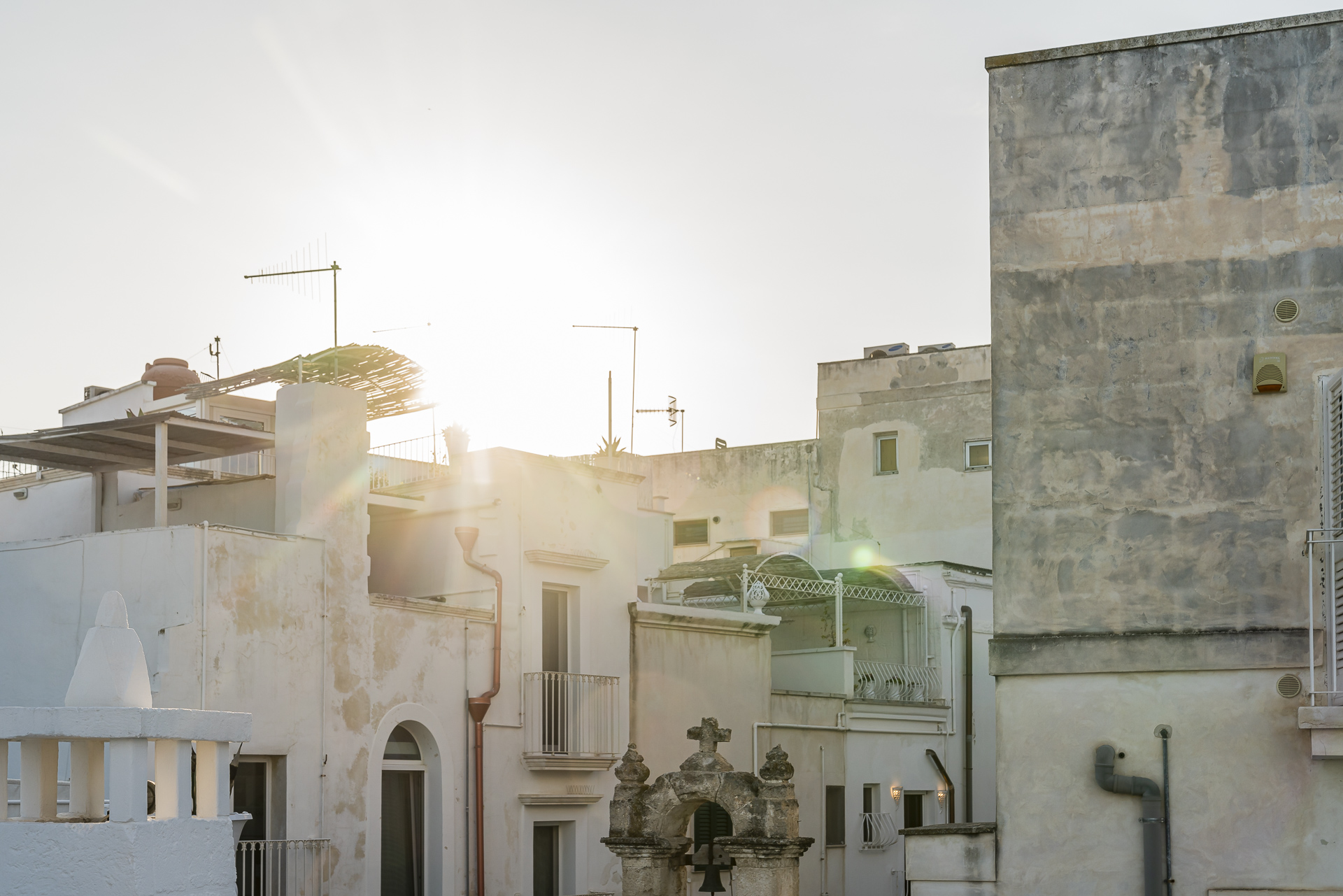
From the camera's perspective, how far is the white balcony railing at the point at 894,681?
30.0 metres

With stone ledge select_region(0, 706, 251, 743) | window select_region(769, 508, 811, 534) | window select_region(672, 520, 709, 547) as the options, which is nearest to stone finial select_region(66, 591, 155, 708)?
stone ledge select_region(0, 706, 251, 743)

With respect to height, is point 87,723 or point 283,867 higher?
point 87,723

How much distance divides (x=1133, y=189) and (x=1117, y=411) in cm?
218

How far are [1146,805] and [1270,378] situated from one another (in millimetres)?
4100

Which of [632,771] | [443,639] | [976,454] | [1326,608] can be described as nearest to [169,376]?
[443,639]

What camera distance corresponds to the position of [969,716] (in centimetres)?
3130

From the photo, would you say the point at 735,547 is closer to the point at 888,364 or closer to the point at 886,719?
Answer: the point at 888,364

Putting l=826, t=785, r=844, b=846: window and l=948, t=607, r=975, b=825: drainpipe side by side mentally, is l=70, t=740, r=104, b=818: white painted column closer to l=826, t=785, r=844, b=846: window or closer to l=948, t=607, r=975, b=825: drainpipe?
l=826, t=785, r=844, b=846: window

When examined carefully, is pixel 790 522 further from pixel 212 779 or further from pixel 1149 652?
pixel 212 779

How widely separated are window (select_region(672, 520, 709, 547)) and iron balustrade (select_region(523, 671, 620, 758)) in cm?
1798

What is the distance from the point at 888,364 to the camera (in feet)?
A: 132

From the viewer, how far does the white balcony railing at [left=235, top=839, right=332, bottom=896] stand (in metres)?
18.2

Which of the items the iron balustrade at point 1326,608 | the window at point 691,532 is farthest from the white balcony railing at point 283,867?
the window at point 691,532

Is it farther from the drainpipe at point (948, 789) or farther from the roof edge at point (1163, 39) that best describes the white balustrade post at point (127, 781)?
the drainpipe at point (948, 789)
